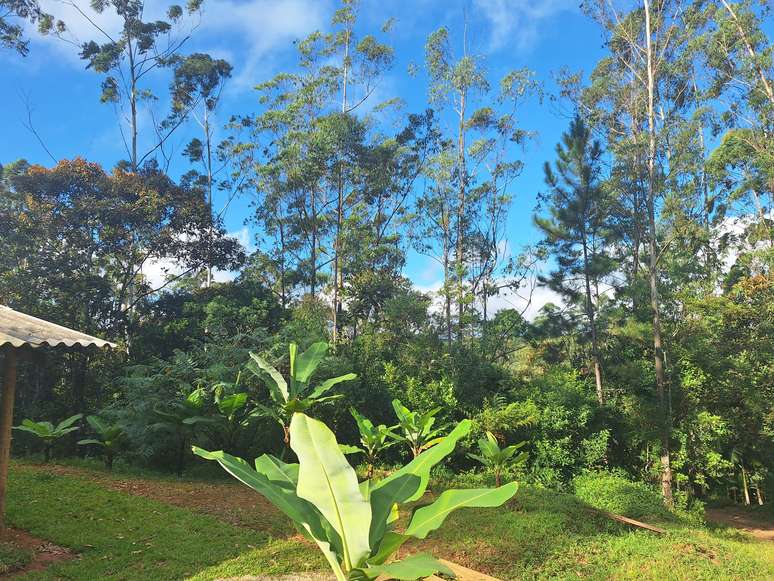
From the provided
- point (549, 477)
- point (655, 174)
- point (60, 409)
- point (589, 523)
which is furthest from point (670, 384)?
point (60, 409)

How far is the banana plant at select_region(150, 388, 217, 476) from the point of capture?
7.16 m

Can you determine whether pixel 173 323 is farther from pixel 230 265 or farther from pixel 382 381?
pixel 382 381

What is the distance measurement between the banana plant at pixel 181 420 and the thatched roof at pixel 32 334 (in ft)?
10.5

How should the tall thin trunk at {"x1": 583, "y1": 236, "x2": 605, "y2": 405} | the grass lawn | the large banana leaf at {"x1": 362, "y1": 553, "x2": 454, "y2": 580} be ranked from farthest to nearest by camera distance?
the tall thin trunk at {"x1": 583, "y1": 236, "x2": 605, "y2": 405}, the grass lawn, the large banana leaf at {"x1": 362, "y1": 553, "x2": 454, "y2": 580}

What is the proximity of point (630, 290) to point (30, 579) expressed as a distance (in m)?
11.8

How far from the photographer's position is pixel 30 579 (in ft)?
10.9

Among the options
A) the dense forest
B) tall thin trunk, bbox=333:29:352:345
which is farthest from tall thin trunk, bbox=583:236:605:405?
tall thin trunk, bbox=333:29:352:345

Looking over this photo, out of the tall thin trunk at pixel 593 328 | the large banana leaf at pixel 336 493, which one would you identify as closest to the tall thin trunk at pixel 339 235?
the tall thin trunk at pixel 593 328

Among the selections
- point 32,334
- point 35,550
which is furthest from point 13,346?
point 35,550

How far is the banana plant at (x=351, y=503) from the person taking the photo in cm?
163

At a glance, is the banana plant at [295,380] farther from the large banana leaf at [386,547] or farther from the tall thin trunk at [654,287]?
the tall thin trunk at [654,287]

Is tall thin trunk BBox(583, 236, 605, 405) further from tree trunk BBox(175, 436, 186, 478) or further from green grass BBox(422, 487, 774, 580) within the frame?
tree trunk BBox(175, 436, 186, 478)

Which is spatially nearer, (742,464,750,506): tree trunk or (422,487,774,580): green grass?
(422,487,774,580): green grass

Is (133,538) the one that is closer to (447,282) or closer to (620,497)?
(620,497)
